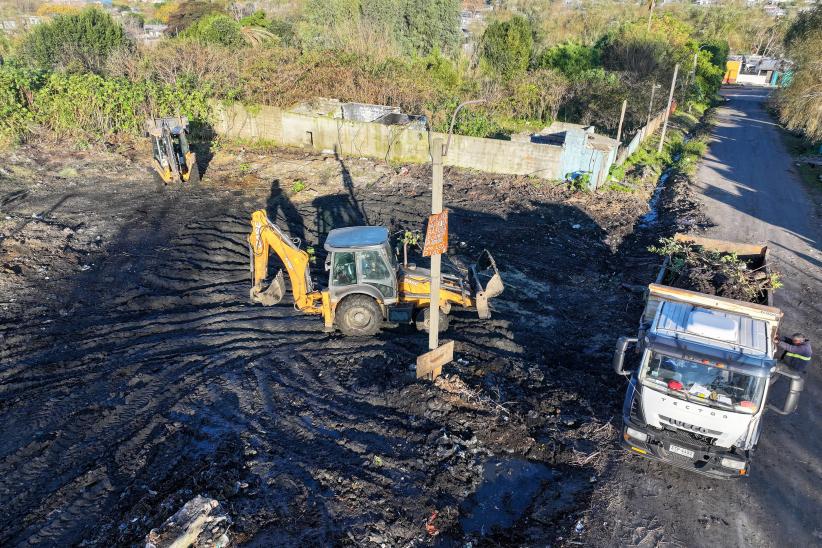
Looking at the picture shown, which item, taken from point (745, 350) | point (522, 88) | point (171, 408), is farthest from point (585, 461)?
point (522, 88)

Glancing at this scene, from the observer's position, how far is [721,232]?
1594 centimetres

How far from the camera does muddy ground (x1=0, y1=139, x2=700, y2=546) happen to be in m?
6.90

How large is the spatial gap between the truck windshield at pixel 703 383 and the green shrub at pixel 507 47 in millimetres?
31525

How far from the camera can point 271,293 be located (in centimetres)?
1075

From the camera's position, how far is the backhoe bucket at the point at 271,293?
35.2ft

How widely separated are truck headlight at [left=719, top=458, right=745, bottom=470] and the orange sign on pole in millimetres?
4794

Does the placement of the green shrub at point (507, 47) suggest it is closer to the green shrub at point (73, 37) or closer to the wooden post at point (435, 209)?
the green shrub at point (73, 37)

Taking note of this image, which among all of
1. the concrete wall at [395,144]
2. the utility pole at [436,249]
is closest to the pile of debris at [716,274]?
the utility pole at [436,249]

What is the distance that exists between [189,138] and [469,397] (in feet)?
64.8

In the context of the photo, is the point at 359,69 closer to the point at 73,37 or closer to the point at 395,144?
the point at 395,144

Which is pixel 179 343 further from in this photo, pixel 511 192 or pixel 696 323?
pixel 511 192

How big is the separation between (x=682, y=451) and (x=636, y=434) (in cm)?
60

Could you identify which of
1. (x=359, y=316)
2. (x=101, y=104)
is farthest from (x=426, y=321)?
(x=101, y=104)

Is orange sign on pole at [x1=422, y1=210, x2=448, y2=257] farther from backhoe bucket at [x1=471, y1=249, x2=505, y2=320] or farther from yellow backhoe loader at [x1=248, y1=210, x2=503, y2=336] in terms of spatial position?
backhoe bucket at [x1=471, y1=249, x2=505, y2=320]
